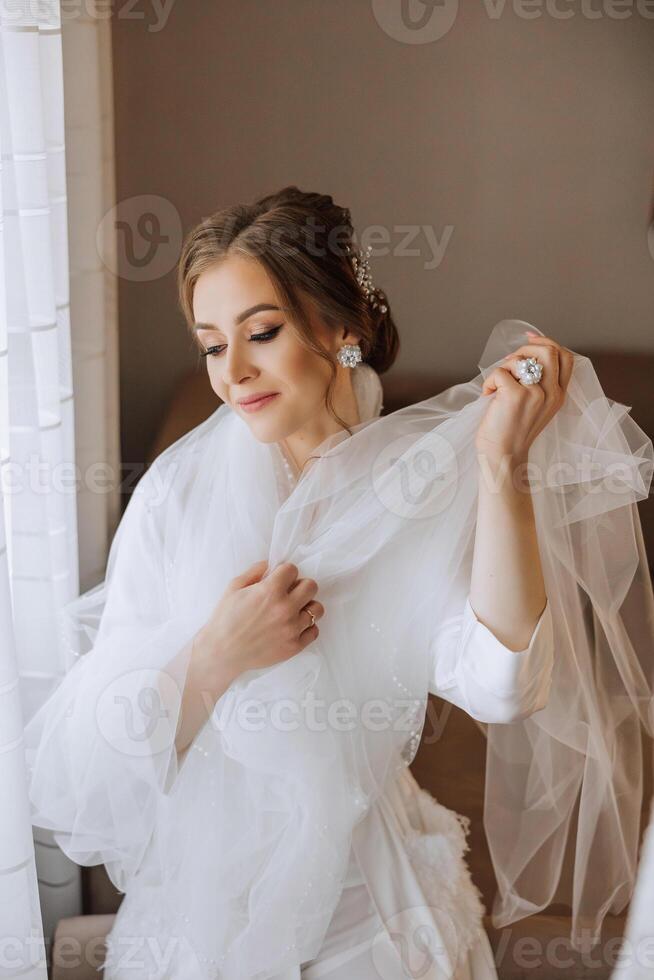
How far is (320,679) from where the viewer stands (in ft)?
3.43

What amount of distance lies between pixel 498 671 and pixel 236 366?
1.45 feet

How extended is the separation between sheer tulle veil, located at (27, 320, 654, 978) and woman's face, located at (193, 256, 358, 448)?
0.26ft

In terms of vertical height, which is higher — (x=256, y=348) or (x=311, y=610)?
(x=256, y=348)

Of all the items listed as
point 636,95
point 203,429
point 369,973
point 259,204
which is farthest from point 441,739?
point 636,95

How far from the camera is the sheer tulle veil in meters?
1.01

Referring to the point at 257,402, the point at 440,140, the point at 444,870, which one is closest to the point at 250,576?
the point at 257,402

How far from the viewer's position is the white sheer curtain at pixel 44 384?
98cm

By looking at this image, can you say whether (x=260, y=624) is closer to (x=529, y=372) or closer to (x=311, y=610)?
(x=311, y=610)

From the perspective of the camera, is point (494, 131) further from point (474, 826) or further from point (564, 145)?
point (474, 826)

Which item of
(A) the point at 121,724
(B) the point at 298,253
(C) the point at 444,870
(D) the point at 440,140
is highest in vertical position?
(D) the point at 440,140

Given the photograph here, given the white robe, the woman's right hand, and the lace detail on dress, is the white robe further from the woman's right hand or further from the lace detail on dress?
the woman's right hand

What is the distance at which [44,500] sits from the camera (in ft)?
3.82

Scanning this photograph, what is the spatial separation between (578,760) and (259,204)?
2.66 feet

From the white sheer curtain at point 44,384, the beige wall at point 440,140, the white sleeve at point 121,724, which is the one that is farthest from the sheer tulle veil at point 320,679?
the beige wall at point 440,140
